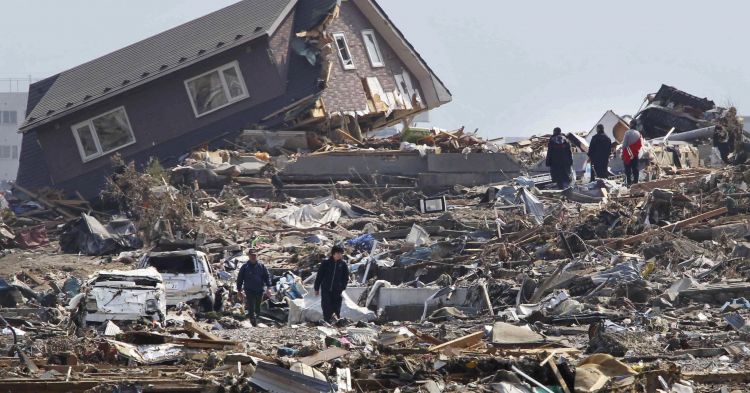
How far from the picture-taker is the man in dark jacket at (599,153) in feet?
111

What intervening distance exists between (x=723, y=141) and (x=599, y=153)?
5.97 metres

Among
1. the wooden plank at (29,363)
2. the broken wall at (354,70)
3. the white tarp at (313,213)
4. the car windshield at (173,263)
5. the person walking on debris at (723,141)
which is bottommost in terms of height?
the person walking on debris at (723,141)

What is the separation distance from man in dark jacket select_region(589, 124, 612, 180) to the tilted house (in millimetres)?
10008

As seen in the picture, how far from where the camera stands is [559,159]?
1332 inches

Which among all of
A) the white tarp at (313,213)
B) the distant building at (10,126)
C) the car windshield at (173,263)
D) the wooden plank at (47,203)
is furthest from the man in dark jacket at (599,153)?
the distant building at (10,126)

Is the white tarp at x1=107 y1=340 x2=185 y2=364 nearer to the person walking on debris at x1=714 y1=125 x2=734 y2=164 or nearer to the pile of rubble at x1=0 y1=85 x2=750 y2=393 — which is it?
the pile of rubble at x1=0 y1=85 x2=750 y2=393

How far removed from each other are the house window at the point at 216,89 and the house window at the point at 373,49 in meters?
5.17

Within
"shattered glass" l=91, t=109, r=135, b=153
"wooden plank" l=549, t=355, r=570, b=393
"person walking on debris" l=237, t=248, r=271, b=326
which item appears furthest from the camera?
"shattered glass" l=91, t=109, r=135, b=153

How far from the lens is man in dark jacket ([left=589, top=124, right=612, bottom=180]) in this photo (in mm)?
33906

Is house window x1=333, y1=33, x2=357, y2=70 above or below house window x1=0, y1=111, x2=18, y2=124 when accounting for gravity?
below

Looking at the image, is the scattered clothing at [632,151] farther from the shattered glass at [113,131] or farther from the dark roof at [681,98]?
the shattered glass at [113,131]

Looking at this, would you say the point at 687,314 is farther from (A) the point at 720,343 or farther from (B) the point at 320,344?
(B) the point at 320,344

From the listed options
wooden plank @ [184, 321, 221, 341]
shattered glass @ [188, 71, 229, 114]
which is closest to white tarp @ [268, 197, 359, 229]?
shattered glass @ [188, 71, 229, 114]

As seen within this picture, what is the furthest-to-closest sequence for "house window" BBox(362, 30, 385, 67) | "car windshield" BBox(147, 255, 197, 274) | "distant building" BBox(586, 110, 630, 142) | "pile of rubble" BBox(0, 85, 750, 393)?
"house window" BBox(362, 30, 385, 67), "distant building" BBox(586, 110, 630, 142), "car windshield" BBox(147, 255, 197, 274), "pile of rubble" BBox(0, 85, 750, 393)
